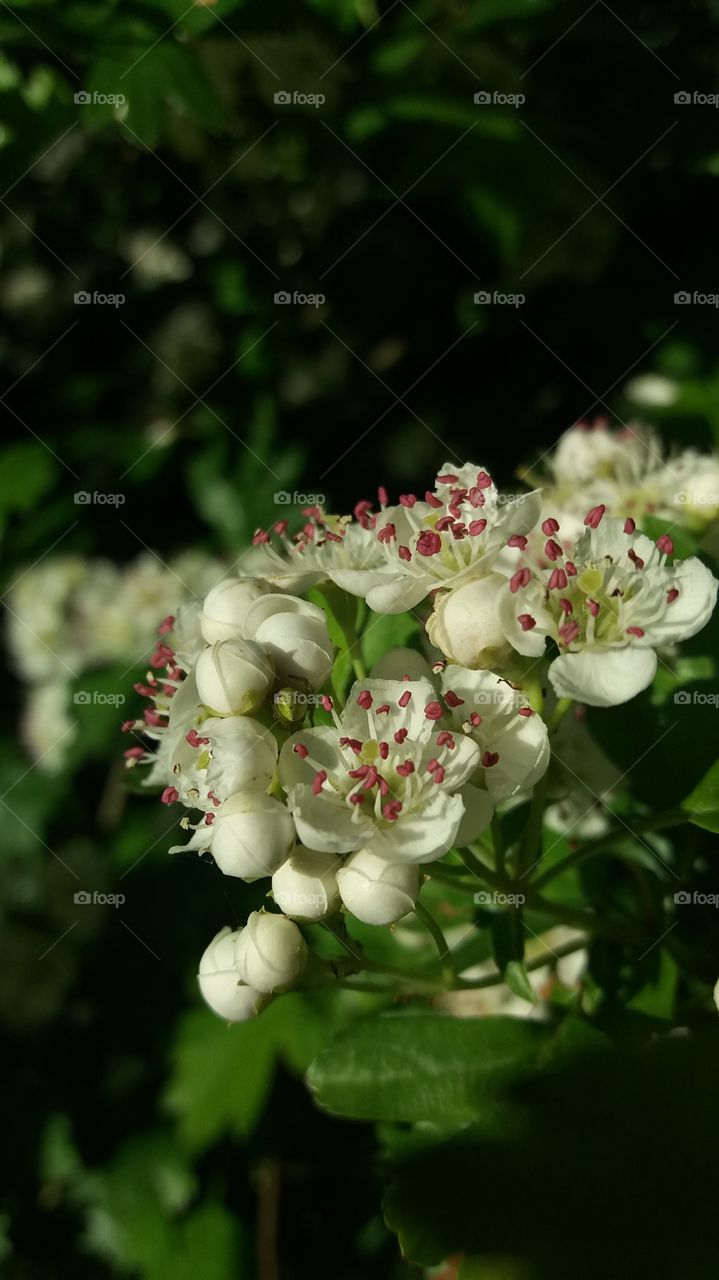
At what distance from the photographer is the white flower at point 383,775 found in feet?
3.46

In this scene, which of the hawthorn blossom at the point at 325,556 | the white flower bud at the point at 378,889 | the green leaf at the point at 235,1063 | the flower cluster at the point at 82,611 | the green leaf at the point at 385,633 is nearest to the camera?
the white flower bud at the point at 378,889

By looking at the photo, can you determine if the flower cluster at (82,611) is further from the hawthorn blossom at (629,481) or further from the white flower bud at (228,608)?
the white flower bud at (228,608)

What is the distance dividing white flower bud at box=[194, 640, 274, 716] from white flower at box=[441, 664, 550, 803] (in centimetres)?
19

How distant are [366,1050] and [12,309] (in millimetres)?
2488

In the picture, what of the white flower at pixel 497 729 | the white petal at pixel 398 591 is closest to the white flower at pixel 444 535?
the white petal at pixel 398 591

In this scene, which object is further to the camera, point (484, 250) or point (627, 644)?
point (484, 250)

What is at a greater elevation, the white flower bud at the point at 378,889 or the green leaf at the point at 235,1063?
the white flower bud at the point at 378,889

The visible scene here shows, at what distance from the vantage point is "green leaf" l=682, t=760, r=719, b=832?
3.68ft

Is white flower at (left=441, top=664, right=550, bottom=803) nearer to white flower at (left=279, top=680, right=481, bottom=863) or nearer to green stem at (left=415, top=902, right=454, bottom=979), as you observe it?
white flower at (left=279, top=680, right=481, bottom=863)

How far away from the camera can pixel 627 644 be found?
1142 mm

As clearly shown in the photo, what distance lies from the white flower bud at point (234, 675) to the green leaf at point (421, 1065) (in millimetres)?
416

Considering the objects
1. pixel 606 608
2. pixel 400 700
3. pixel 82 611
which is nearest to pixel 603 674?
pixel 606 608

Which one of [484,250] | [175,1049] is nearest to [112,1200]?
[175,1049]

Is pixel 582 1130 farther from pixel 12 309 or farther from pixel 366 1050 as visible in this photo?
pixel 12 309
